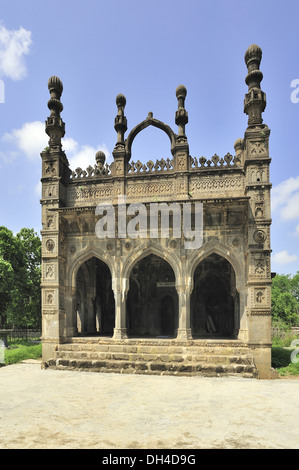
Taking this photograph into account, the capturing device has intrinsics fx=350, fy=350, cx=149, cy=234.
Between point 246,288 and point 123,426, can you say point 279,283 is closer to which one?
point 246,288

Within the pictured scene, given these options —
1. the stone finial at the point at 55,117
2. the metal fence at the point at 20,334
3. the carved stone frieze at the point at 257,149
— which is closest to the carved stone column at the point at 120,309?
the stone finial at the point at 55,117

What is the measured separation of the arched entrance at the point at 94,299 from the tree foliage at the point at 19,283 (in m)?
5.40

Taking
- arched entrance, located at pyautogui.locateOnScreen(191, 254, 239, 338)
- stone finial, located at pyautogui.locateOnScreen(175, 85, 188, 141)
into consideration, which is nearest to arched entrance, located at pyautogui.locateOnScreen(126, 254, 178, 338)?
arched entrance, located at pyautogui.locateOnScreen(191, 254, 239, 338)

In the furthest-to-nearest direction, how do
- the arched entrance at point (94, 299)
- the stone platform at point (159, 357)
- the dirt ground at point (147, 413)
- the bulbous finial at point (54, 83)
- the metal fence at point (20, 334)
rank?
the metal fence at point (20, 334) < the arched entrance at point (94, 299) < the bulbous finial at point (54, 83) < the stone platform at point (159, 357) < the dirt ground at point (147, 413)

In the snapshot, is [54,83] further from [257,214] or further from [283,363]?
[283,363]

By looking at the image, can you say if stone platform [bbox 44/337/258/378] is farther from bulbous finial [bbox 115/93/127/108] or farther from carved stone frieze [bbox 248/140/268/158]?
bulbous finial [bbox 115/93/127/108]

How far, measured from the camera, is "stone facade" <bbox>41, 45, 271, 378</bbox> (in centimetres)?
1113

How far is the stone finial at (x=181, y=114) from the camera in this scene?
1241 centimetres

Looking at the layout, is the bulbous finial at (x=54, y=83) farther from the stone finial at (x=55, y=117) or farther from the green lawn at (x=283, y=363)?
the green lawn at (x=283, y=363)

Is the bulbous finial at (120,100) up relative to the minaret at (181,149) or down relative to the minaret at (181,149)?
up

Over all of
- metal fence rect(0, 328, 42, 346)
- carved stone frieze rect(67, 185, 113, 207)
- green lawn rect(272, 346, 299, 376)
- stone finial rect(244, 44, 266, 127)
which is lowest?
metal fence rect(0, 328, 42, 346)

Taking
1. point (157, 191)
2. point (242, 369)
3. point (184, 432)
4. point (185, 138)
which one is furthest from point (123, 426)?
point (185, 138)

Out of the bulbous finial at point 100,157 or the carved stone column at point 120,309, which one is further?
the bulbous finial at point 100,157

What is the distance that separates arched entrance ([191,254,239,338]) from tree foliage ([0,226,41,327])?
32.7ft
